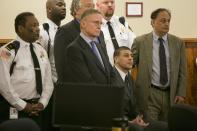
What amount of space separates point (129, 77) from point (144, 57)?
13.8 inches

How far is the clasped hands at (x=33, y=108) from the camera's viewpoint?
443 cm

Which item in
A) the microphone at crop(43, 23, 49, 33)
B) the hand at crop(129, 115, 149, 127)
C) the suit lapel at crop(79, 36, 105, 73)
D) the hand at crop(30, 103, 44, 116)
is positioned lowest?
the hand at crop(129, 115, 149, 127)

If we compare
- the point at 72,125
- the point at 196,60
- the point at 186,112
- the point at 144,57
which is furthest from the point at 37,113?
the point at 196,60

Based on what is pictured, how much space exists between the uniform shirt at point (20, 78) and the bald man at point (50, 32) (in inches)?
8.8

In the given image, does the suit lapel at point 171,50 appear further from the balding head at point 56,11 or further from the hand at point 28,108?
the hand at point 28,108

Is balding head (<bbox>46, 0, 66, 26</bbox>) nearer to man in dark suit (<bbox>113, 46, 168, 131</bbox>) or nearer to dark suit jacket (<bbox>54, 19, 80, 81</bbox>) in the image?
dark suit jacket (<bbox>54, 19, 80, 81</bbox>)

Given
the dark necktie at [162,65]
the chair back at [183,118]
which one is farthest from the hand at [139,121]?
the chair back at [183,118]

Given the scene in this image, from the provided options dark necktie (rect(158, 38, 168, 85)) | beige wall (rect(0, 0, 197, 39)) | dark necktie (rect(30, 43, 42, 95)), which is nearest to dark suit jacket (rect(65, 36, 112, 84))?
dark necktie (rect(30, 43, 42, 95))

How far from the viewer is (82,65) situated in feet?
13.0

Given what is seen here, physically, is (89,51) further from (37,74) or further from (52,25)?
(52,25)

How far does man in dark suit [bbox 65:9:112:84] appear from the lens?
397cm

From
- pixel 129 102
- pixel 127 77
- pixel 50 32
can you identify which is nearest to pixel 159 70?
pixel 127 77

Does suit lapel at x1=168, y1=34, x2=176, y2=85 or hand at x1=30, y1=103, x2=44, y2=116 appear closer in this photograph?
hand at x1=30, y1=103, x2=44, y2=116

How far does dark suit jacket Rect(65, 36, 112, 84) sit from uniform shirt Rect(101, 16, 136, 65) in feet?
3.08
